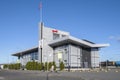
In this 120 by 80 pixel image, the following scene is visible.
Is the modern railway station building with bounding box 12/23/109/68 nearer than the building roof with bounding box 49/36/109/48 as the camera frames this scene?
No

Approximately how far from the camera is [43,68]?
2379 inches

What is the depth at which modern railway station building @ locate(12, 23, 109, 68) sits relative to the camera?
6159 centimetres

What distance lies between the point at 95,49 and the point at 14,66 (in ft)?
102

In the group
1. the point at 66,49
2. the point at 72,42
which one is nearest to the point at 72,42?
the point at 72,42

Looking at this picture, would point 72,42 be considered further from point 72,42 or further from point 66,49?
point 66,49

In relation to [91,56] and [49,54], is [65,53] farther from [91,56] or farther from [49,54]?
[91,56]

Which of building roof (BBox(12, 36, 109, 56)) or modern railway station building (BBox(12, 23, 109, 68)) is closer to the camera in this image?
building roof (BBox(12, 36, 109, 56))

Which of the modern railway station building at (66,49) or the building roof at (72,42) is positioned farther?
the modern railway station building at (66,49)

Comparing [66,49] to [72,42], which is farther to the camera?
[66,49]

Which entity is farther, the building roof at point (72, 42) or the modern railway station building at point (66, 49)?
the modern railway station building at point (66, 49)

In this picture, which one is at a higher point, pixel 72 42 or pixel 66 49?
pixel 72 42

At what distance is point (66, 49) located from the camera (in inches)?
2463

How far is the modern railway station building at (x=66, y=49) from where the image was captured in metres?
61.6

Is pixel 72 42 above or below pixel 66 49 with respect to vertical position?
above
